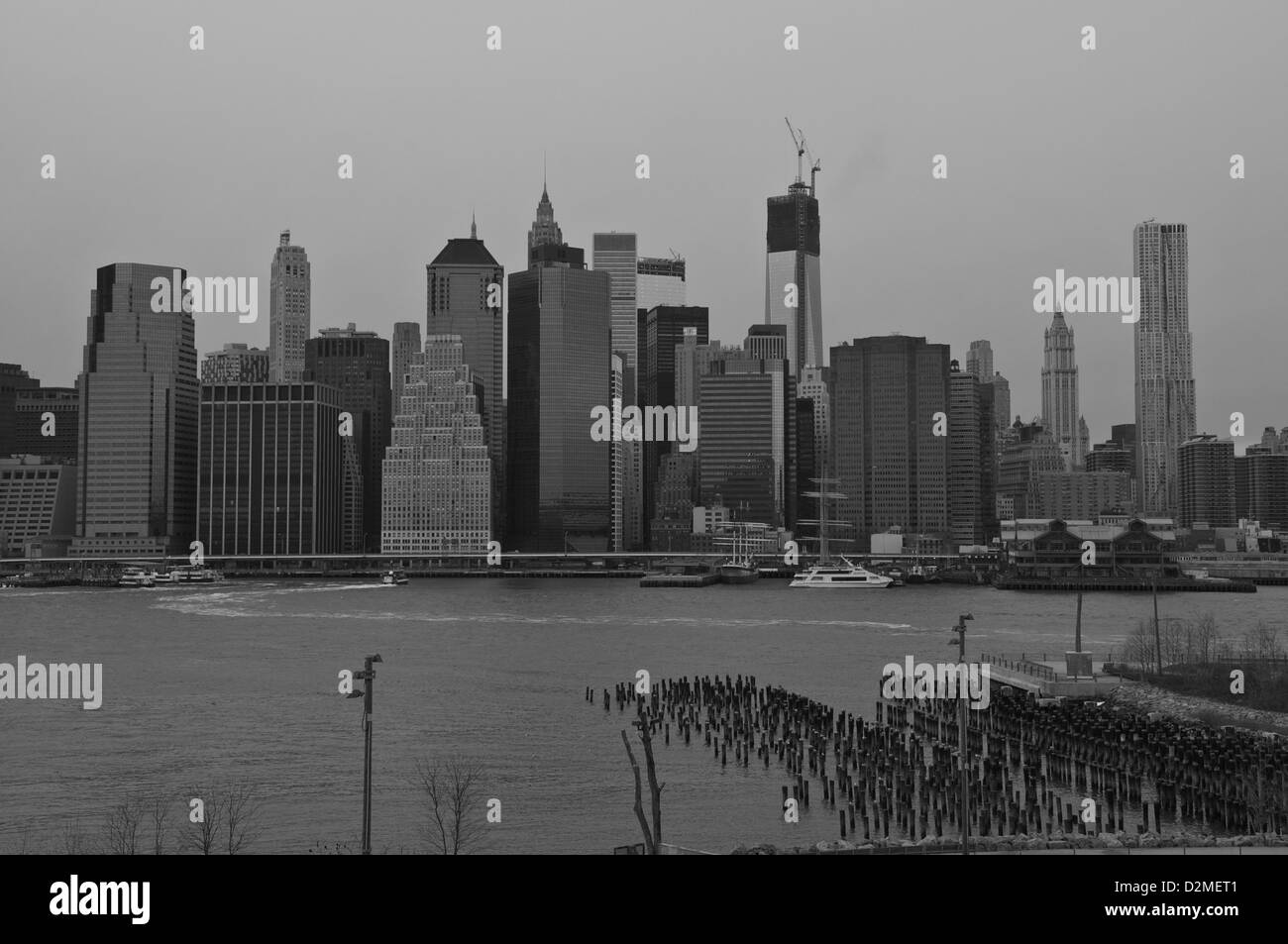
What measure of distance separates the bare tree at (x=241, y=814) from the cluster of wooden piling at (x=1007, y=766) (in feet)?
29.8

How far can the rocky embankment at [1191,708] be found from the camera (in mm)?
36625

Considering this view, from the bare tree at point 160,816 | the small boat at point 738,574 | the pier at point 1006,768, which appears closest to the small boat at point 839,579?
the small boat at point 738,574

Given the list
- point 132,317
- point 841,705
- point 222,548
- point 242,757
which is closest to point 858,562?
point 222,548

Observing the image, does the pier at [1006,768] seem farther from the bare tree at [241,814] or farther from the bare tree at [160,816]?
the bare tree at [160,816]

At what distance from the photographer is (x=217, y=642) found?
7294 cm

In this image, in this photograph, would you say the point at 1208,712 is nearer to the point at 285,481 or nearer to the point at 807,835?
A: the point at 807,835

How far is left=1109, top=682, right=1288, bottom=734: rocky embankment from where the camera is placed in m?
36.6

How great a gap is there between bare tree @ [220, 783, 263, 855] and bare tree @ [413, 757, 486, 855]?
3742 mm

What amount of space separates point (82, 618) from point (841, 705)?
69.0 m

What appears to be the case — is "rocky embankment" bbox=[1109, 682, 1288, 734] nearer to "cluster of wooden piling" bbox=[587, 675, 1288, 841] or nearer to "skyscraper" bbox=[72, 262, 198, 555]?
"cluster of wooden piling" bbox=[587, 675, 1288, 841]

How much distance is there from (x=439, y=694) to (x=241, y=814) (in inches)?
846

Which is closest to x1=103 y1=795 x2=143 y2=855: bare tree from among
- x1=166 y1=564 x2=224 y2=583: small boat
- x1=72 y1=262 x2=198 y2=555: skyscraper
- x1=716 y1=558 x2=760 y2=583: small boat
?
x1=166 y1=564 x2=224 y2=583: small boat

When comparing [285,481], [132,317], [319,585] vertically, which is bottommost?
[319,585]
